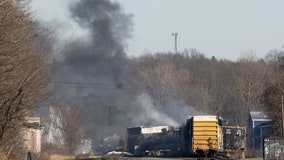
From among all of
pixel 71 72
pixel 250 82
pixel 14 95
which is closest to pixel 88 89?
pixel 71 72

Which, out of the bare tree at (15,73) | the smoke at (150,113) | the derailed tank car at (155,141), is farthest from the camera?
the smoke at (150,113)

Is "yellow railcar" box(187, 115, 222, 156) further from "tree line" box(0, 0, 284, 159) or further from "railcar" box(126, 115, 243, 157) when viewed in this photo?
"tree line" box(0, 0, 284, 159)

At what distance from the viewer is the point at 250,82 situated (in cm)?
12038

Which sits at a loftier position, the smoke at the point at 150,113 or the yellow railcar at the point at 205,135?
the smoke at the point at 150,113

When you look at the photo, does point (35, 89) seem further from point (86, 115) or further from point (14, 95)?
point (86, 115)

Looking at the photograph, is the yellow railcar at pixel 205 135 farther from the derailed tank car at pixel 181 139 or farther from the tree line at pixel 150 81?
the tree line at pixel 150 81

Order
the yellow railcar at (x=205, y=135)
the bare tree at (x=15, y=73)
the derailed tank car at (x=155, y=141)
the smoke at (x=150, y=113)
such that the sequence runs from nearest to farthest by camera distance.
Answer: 1. the bare tree at (x=15, y=73)
2. the yellow railcar at (x=205, y=135)
3. the derailed tank car at (x=155, y=141)
4. the smoke at (x=150, y=113)

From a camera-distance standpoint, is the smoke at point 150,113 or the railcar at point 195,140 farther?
the smoke at point 150,113

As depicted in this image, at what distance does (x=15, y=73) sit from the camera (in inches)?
1323

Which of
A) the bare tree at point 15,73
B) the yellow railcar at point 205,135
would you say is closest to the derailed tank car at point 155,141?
the yellow railcar at point 205,135

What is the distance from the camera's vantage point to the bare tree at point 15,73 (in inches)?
1207

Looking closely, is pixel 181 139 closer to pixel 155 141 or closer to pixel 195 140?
pixel 155 141

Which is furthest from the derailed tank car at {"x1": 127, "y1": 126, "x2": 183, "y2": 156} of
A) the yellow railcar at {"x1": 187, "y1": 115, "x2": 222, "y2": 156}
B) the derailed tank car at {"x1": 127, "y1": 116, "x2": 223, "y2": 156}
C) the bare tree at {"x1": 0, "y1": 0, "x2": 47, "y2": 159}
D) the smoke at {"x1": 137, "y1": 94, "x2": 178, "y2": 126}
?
the bare tree at {"x1": 0, "y1": 0, "x2": 47, "y2": 159}

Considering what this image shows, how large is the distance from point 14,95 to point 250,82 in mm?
91997
